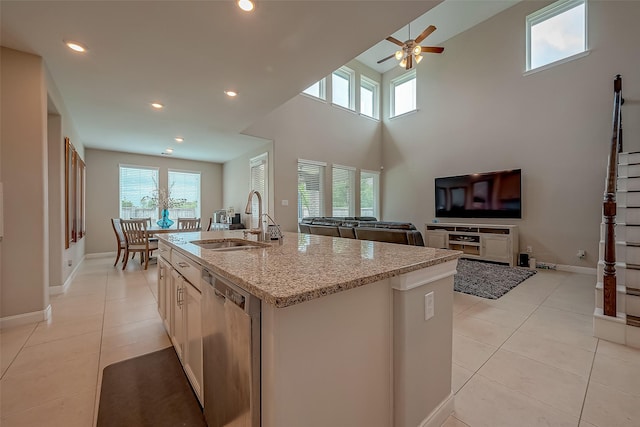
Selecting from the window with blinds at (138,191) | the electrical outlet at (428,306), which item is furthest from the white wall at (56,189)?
the electrical outlet at (428,306)

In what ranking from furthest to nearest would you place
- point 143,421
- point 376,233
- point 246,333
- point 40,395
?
point 376,233, point 40,395, point 143,421, point 246,333

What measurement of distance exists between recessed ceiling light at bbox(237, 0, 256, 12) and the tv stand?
17.1 ft

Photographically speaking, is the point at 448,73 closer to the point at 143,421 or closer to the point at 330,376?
the point at 330,376

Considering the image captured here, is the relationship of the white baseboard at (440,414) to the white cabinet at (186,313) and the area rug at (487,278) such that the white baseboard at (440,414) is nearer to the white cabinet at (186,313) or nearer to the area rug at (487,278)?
the white cabinet at (186,313)

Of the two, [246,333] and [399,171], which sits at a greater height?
[399,171]

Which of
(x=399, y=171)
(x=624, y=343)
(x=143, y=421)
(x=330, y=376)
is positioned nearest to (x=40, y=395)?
(x=143, y=421)

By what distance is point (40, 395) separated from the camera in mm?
1539

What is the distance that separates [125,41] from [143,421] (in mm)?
2888

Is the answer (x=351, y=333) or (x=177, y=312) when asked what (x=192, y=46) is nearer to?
(x=177, y=312)

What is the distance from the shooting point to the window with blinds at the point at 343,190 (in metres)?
6.62

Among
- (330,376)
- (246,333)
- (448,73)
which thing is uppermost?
(448,73)

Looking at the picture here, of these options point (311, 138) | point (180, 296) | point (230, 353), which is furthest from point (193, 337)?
point (311, 138)

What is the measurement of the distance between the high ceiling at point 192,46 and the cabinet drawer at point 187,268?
1.84 m

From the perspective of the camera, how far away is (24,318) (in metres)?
2.43
